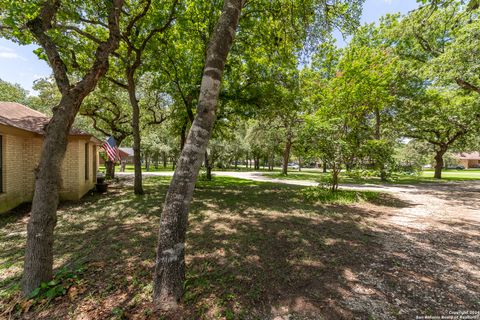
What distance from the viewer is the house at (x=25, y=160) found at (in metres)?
6.88

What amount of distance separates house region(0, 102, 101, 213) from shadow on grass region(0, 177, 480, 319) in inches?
89.3

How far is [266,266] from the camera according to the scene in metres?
3.46

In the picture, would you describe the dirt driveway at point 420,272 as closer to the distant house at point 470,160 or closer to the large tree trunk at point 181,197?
the large tree trunk at point 181,197

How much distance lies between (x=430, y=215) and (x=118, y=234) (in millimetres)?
9331

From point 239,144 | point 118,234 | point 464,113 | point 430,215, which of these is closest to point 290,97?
point 430,215

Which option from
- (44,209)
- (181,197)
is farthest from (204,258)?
(44,209)

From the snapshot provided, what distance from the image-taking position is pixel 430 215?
6820mm

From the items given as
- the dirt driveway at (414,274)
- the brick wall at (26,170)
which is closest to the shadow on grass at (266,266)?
the dirt driveway at (414,274)

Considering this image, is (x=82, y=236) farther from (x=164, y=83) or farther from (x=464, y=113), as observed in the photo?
(x=464, y=113)

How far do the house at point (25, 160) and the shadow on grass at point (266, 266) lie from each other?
2268 mm

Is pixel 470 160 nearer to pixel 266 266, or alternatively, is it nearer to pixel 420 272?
pixel 420 272

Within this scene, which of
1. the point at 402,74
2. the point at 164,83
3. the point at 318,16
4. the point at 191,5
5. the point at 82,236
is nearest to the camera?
the point at 82,236

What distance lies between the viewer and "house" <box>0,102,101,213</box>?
688 cm

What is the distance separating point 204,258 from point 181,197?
1.82 metres
